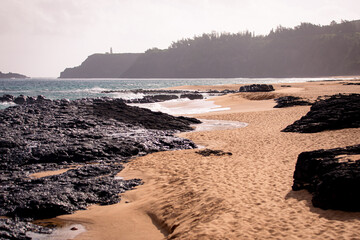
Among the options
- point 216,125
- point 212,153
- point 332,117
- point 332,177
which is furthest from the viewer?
point 216,125

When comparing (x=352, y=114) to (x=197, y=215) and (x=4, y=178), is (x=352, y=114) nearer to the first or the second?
(x=197, y=215)

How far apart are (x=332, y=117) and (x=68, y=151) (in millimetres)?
12085

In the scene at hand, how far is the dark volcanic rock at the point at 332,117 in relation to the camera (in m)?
15.3

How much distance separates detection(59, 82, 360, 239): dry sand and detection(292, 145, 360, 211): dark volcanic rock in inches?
8.3

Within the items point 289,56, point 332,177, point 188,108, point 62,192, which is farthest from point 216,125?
point 289,56

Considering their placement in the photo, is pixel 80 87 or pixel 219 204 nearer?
pixel 219 204

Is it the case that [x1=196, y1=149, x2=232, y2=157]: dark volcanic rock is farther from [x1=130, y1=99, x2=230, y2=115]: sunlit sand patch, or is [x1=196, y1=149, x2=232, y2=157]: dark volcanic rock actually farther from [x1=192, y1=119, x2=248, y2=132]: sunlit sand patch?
[x1=130, y1=99, x2=230, y2=115]: sunlit sand patch

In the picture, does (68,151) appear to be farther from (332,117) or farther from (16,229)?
(332,117)

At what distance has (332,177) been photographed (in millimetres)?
6133

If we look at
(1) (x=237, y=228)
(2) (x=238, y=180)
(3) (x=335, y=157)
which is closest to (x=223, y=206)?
(1) (x=237, y=228)

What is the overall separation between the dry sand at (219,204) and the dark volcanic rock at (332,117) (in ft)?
8.75

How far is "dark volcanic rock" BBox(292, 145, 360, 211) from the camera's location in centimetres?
582

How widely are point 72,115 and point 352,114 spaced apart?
14.1 m

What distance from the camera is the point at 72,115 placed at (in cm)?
1758
